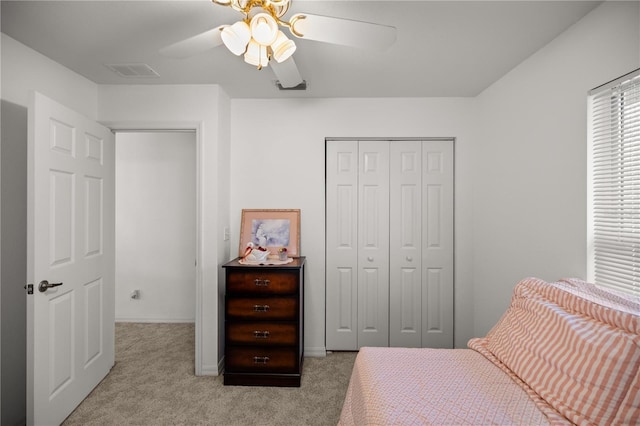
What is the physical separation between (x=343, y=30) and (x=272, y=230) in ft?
6.69

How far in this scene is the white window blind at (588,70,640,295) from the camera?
60.4 inches

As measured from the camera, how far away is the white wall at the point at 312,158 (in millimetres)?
3080

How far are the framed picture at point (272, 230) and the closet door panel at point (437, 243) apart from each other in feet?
4.20

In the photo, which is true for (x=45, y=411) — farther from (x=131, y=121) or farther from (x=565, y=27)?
(x=565, y=27)

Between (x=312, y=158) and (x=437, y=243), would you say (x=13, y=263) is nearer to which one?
(x=312, y=158)

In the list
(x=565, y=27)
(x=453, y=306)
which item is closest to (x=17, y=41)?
(x=565, y=27)

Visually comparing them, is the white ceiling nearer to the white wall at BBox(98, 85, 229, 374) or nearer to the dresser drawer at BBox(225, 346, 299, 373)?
the white wall at BBox(98, 85, 229, 374)

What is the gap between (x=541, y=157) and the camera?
2135 mm

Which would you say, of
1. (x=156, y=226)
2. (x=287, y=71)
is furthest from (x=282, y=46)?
(x=156, y=226)

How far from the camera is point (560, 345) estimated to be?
1274 mm

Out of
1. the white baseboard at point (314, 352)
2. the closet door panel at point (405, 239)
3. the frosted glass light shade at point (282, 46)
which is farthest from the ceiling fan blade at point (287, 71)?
the white baseboard at point (314, 352)

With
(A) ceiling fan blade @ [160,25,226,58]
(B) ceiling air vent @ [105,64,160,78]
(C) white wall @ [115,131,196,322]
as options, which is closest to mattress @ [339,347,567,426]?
(A) ceiling fan blade @ [160,25,226,58]

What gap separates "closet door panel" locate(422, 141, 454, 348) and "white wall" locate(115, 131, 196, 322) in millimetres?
→ 2706

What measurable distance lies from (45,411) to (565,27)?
3.80 m
